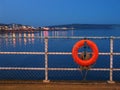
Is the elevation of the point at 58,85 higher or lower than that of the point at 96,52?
lower

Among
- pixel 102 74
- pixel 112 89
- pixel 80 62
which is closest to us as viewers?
pixel 112 89

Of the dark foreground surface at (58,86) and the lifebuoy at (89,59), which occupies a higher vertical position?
the lifebuoy at (89,59)

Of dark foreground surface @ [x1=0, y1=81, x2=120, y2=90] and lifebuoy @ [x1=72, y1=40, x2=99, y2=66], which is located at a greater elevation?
lifebuoy @ [x1=72, y1=40, x2=99, y2=66]

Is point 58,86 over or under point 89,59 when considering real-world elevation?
under

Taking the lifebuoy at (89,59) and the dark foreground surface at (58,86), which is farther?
the lifebuoy at (89,59)

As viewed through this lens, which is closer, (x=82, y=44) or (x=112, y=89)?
(x=112, y=89)

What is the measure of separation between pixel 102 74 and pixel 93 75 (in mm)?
630

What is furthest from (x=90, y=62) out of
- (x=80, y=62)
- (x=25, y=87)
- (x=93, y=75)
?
(x=93, y=75)

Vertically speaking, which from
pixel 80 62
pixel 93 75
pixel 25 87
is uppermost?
pixel 80 62

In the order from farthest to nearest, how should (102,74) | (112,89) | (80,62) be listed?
(102,74), (80,62), (112,89)

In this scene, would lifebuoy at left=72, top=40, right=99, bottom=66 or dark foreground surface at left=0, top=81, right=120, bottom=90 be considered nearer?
dark foreground surface at left=0, top=81, right=120, bottom=90

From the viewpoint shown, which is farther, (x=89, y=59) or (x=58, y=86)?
(x=89, y=59)

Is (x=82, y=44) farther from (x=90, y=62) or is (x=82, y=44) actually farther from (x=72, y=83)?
(x=72, y=83)

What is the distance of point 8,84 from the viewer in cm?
734
